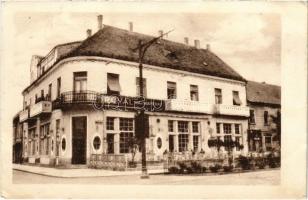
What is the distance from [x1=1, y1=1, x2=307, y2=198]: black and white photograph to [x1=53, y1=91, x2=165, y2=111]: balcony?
2 cm

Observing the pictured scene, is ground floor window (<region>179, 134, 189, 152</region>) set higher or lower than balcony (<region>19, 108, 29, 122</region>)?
lower

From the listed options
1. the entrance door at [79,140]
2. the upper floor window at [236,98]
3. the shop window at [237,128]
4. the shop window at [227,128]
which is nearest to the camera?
the entrance door at [79,140]

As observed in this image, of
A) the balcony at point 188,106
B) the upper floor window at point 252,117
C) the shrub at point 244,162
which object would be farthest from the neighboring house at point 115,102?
the upper floor window at point 252,117

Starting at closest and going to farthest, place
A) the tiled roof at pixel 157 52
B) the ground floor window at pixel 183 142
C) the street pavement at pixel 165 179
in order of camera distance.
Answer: the street pavement at pixel 165 179, the tiled roof at pixel 157 52, the ground floor window at pixel 183 142

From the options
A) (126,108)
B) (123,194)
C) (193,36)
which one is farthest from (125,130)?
(193,36)

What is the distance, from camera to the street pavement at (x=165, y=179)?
9578 millimetres

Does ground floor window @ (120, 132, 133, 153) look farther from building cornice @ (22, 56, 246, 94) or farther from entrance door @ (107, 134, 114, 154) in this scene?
building cornice @ (22, 56, 246, 94)

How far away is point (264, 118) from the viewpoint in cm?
1020

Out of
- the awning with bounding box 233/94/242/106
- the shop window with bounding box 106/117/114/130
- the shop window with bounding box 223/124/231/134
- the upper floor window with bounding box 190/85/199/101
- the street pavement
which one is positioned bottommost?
the street pavement

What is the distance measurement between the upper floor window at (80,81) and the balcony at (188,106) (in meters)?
1.44

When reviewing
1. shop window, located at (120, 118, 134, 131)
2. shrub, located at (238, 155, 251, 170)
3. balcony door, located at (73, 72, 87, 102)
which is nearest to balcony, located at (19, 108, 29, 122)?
balcony door, located at (73, 72, 87, 102)

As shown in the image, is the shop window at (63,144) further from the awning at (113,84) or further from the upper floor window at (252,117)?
→ the upper floor window at (252,117)

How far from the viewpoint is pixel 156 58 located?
1038cm

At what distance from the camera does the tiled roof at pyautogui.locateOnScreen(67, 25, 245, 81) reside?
9.92 metres
